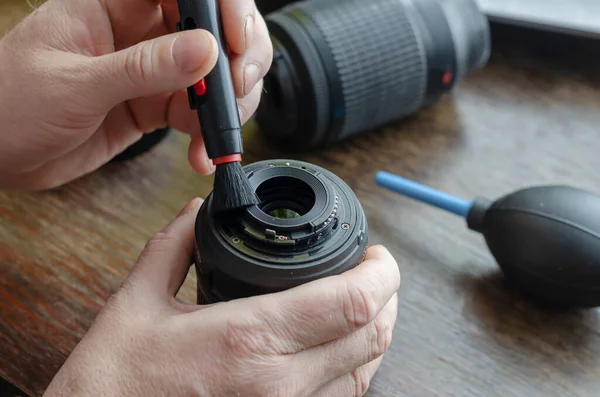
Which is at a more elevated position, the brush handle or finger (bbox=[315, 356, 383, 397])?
the brush handle

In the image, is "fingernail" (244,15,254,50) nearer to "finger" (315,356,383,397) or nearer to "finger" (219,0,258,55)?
"finger" (219,0,258,55)

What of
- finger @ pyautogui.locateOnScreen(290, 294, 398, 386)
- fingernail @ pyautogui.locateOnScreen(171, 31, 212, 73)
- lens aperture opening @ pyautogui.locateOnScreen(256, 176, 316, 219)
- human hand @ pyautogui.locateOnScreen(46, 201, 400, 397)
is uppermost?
fingernail @ pyautogui.locateOnScreen(171, 31, 212, 73)

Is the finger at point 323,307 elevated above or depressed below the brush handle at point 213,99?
below

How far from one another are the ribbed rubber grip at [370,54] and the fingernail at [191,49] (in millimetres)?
261

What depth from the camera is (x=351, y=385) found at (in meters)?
0.45

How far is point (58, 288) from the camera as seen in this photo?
0.55 metres

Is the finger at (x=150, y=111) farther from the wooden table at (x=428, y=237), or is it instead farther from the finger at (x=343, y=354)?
the finger at (x=343, y=354)

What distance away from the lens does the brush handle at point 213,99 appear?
42cm

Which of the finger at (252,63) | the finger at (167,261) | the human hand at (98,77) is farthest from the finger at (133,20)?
the finger at (167,261)

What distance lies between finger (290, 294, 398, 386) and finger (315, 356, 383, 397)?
19mm

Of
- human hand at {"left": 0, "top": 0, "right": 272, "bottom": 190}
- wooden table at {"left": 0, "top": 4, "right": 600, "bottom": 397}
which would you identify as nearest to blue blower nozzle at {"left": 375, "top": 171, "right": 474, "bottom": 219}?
wooden table at {"left": 0, "top": 4, "right": 600, "bottom": 397}

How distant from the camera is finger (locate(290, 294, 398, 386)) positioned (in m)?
0.39

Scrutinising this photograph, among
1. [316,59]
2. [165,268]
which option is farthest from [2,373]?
[316,59]

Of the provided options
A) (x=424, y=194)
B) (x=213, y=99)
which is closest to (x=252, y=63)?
(x=213, y=99)
